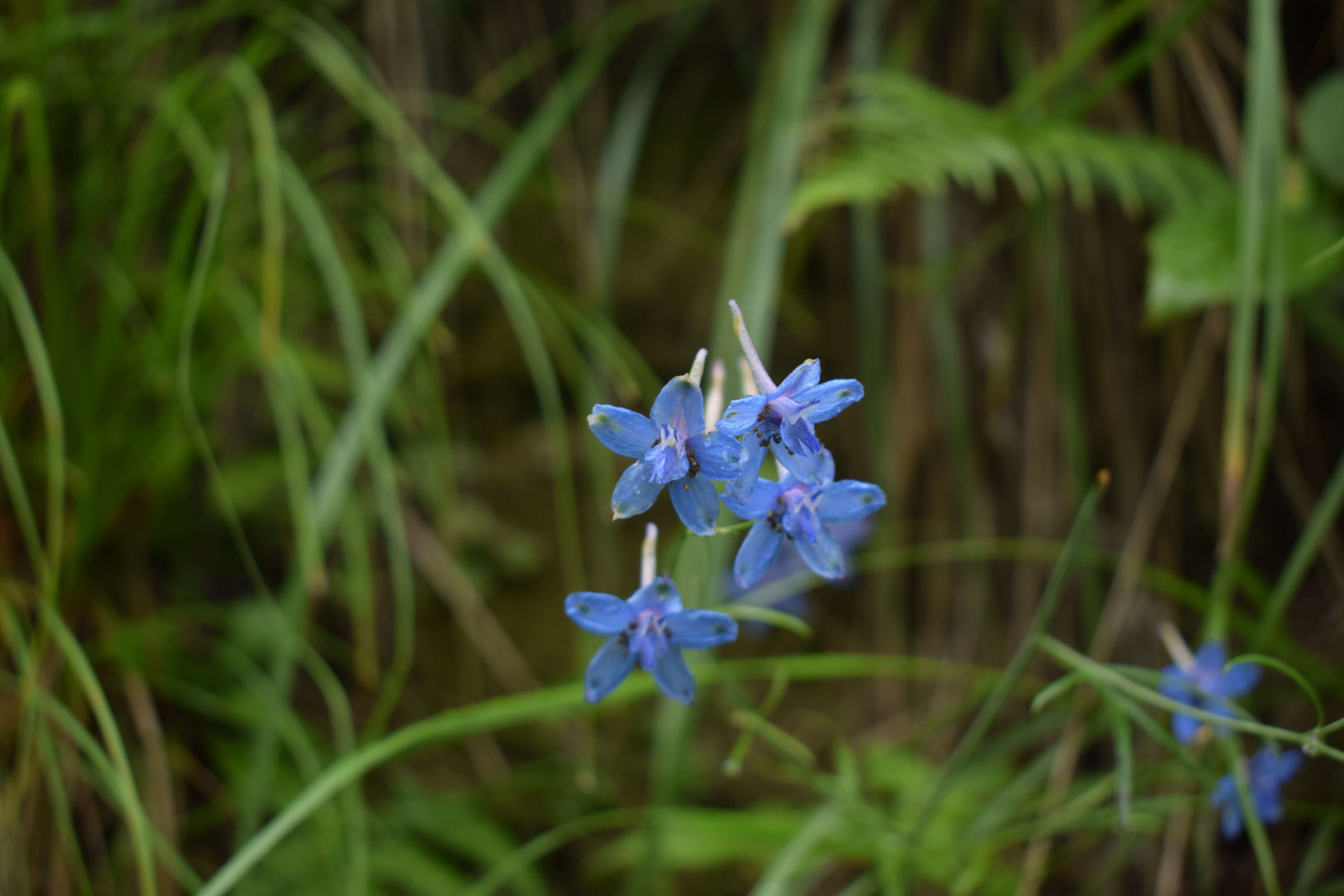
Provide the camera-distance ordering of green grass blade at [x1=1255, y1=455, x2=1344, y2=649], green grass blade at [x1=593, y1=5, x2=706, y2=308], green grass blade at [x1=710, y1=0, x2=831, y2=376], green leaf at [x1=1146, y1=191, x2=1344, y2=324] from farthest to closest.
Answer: green grass blade at [x1=593, y1=5, x2=706, y2=308], green grass blade at [x1=710, y1=0, x2=831, y2=376], green leaf at [x1=1146, y1=191, x2=1344, y2=324], green grass blade at [x1=1255, y1=455, x2=1344, y2=649]

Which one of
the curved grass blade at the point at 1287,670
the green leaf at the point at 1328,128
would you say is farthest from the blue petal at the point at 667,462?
the green leaf at the point at 1328,128

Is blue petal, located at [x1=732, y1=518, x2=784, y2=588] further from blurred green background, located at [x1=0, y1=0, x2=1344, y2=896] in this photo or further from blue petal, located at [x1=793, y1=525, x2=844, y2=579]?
blurred green background, located at [x1=0, y1=0, x2=1344, y2=896]

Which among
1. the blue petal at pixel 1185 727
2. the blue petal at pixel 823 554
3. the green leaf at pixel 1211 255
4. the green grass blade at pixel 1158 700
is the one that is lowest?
the blue petal at pixel 1185 727

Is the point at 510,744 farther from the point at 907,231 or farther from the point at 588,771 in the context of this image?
the point at 907,231

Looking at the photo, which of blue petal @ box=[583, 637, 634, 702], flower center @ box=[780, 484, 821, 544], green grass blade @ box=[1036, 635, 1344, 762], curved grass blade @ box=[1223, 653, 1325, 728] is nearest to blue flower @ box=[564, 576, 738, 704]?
blue petal @ box=[583, 637, 634, 702]

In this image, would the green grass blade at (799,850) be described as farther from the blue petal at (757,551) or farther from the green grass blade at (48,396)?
the green grass blade at (48,396)

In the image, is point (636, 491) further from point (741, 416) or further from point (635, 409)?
point (635, 409)

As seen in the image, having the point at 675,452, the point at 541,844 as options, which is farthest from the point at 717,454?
the point at 541,844
